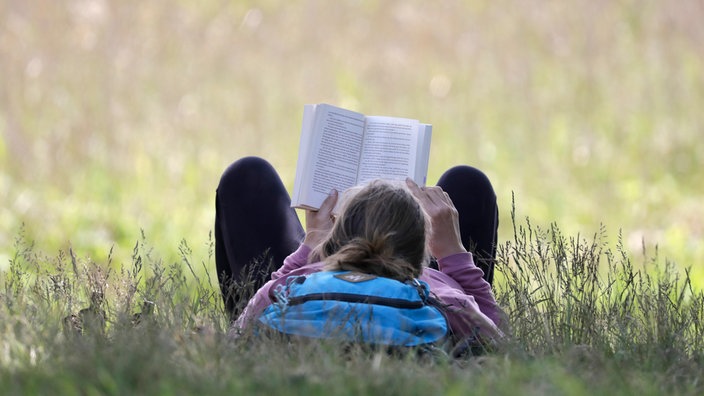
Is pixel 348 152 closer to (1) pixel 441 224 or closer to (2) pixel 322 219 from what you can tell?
(2) pixel 322 219

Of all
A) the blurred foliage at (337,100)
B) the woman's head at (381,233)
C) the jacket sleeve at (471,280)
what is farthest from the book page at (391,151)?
the blurred foliage at (337,100)

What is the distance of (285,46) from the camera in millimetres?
9367

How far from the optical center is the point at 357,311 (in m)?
3.12

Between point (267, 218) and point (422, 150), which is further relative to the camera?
point (267, 218)

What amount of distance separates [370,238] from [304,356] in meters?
0.49

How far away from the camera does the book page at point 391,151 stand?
3.87 m

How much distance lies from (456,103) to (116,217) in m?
3.13

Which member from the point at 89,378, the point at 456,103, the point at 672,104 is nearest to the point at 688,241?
the point at 672,104

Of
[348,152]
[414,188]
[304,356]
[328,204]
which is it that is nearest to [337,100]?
[348,152]

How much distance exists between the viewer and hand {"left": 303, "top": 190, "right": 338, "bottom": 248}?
3723mm

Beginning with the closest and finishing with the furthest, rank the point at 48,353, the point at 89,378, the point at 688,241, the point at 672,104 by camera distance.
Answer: the point at 89,378, the point at 48,353, the point at 688,241, the point at 672,104

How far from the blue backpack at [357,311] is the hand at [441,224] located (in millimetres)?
436

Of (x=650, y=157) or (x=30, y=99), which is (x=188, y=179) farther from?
(x=650, y=157)

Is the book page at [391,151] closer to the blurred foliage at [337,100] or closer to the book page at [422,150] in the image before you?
the book page at [422,150]
